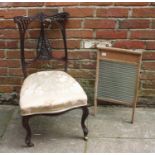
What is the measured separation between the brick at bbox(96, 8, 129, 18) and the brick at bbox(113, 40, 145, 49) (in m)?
0.26

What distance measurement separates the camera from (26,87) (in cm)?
327

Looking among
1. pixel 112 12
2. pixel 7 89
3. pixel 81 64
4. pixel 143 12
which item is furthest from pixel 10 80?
pixel 143 12

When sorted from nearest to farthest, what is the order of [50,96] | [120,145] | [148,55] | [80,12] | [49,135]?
[50,96]
[120,145]
[49,135]
[80,12]
[148,55]

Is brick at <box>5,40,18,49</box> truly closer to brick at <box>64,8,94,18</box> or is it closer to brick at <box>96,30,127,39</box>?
brick at <box>64,8,94,18</box>

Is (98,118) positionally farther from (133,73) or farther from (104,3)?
(104,3)

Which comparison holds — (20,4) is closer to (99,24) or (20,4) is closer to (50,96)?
(99,24)

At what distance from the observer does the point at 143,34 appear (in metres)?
3.54

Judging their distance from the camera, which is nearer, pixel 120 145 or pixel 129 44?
pixel 120 145

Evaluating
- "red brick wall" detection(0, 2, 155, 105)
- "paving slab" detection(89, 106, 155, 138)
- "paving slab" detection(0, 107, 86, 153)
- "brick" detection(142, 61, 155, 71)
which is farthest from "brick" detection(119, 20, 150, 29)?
"paving slab" detection(0, 107, 86, 153)

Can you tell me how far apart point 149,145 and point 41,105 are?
1.01 m

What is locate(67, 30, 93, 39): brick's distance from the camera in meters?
3.57

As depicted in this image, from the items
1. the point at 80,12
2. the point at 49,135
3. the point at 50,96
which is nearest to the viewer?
the point at 50,96

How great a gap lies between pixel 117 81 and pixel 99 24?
567mm

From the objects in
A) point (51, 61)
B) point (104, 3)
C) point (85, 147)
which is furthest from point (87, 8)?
point (85, 147)
